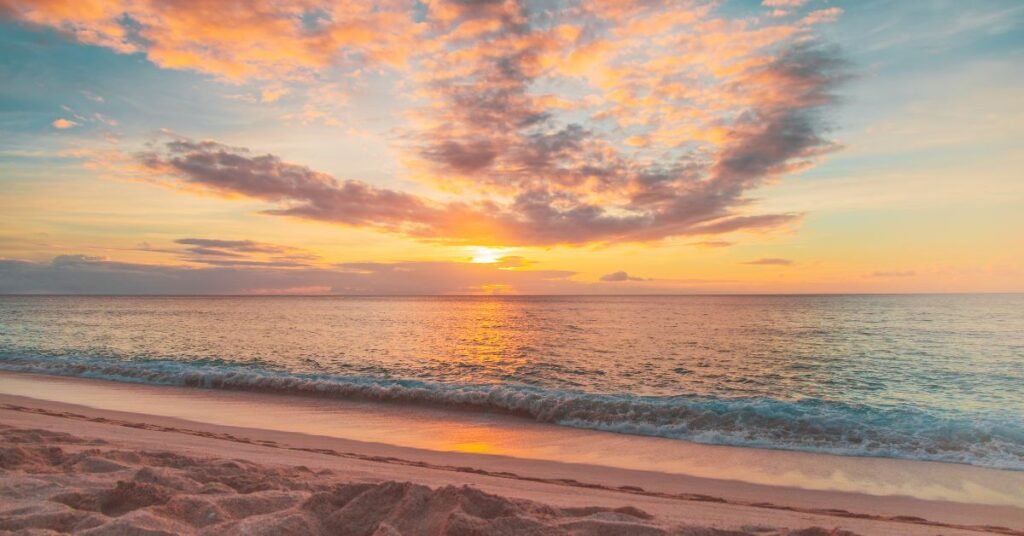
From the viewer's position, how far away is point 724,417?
525 inches

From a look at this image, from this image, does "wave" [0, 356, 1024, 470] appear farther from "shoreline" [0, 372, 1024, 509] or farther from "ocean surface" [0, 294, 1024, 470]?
"shoreline" [0, 372, 1024, 509]

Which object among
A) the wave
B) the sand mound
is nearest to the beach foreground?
the sand mound

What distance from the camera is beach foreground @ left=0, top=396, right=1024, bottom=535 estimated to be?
452 centimetres

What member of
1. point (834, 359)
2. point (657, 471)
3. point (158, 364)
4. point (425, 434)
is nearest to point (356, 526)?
point (657, 471)

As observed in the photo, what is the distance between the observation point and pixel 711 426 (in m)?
12.9

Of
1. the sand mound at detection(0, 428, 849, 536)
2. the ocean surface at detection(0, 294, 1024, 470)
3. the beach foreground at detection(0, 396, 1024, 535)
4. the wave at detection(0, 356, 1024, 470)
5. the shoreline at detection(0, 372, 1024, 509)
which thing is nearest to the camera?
the sand mound at detection(0, 428, 849, 536)

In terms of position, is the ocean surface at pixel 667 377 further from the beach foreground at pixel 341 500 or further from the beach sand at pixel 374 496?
the beach foreground at pixel 341 500

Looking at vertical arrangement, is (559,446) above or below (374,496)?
below

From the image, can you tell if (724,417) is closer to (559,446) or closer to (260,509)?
(559,446)

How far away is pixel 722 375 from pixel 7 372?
29.9 metres

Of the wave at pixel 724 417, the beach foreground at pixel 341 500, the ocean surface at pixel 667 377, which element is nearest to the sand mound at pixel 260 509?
the beach foreground at pixel 341 500

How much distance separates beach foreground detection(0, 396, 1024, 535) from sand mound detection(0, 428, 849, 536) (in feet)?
0.04

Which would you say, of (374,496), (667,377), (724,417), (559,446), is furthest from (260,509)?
(667,377)

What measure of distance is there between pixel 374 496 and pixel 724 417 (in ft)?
35.4
